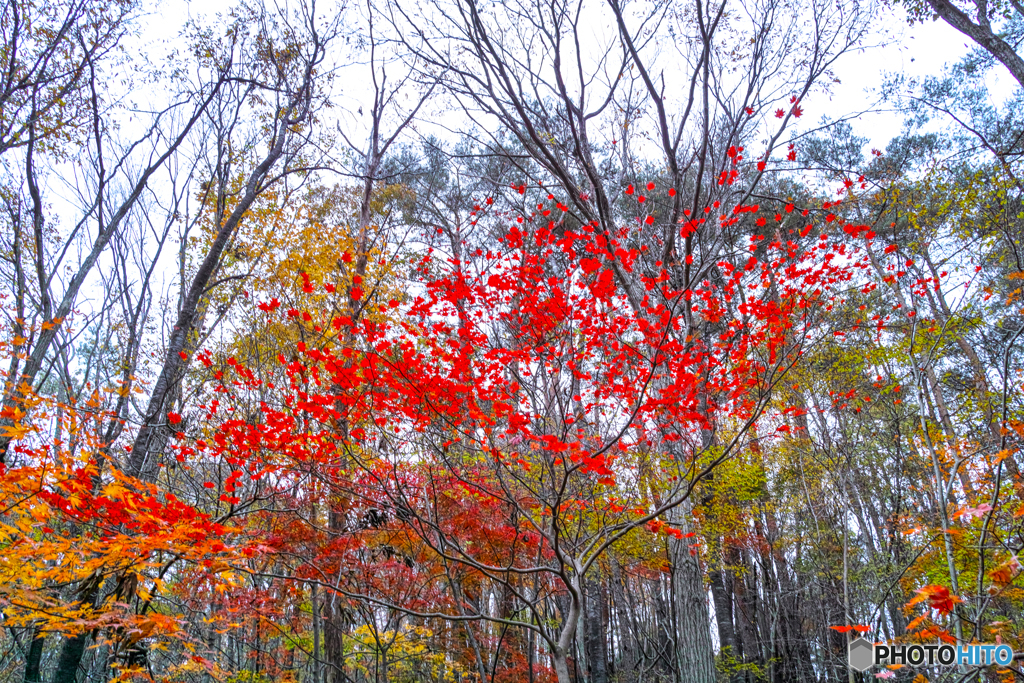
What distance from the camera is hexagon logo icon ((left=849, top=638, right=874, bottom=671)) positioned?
3.82 m

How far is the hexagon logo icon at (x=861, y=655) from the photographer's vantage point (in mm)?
3821

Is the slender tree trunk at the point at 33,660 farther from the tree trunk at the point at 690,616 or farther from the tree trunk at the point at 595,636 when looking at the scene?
the tree trunk at the point at 690,616

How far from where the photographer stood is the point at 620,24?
4973 mm

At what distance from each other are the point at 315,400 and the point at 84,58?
5453 millimetres

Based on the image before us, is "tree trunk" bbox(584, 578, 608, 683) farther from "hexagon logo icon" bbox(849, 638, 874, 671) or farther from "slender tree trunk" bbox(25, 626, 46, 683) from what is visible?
"slender tree trunk" bbox(25, 626, 46, 683)

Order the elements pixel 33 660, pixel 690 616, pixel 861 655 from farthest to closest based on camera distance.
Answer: pixel 33 660 < pixel 690 616 < pixel 861 655

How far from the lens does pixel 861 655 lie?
161 inches

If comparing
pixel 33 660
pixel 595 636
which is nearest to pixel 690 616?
pixel 595 636

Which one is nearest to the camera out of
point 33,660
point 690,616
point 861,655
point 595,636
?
point 861,655

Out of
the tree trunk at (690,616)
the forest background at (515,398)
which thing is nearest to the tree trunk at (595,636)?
the forest background at (515,398)

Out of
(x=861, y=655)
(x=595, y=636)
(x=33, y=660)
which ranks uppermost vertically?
(x=861, y=655)

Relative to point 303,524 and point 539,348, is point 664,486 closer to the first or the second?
point 539,348

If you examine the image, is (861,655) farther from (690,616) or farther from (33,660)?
(33,660)

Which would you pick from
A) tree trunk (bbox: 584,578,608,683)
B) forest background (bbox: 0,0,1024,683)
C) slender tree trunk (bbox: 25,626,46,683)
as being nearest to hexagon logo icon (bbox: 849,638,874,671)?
forest background (bbox: 0,0,1024,683)
